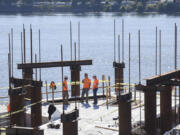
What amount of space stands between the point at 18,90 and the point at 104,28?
119876 millimetres

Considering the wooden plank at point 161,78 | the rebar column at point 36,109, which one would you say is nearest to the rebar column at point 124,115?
the wooden plank at point 161,78

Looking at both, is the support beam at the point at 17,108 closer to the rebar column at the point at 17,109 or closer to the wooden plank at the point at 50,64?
the rebar column at the point at 17,109

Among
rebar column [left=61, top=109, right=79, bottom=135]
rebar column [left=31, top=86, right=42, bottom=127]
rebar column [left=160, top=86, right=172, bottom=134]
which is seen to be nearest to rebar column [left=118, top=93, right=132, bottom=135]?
rebar column [left=160, top=86, right=172, bottom=134]

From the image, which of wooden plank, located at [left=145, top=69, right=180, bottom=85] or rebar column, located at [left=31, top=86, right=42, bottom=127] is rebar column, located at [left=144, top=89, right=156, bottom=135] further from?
rebar column, located at [left=31, top=86, right=42, bottom=127]

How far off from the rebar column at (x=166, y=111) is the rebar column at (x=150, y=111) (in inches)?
41.9

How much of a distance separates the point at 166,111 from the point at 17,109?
279 inches

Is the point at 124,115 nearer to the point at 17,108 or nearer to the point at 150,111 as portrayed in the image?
the point at 150,111

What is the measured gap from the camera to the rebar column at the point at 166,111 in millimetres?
23250

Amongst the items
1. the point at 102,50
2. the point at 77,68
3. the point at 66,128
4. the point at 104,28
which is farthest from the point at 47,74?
the point at 104,28

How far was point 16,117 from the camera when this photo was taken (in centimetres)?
2402

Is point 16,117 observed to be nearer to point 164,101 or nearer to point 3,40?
point 164,101

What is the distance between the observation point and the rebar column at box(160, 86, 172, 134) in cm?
2325

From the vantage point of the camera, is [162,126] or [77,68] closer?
[162,126]

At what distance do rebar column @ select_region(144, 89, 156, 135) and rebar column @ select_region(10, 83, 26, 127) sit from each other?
19.7 feet
